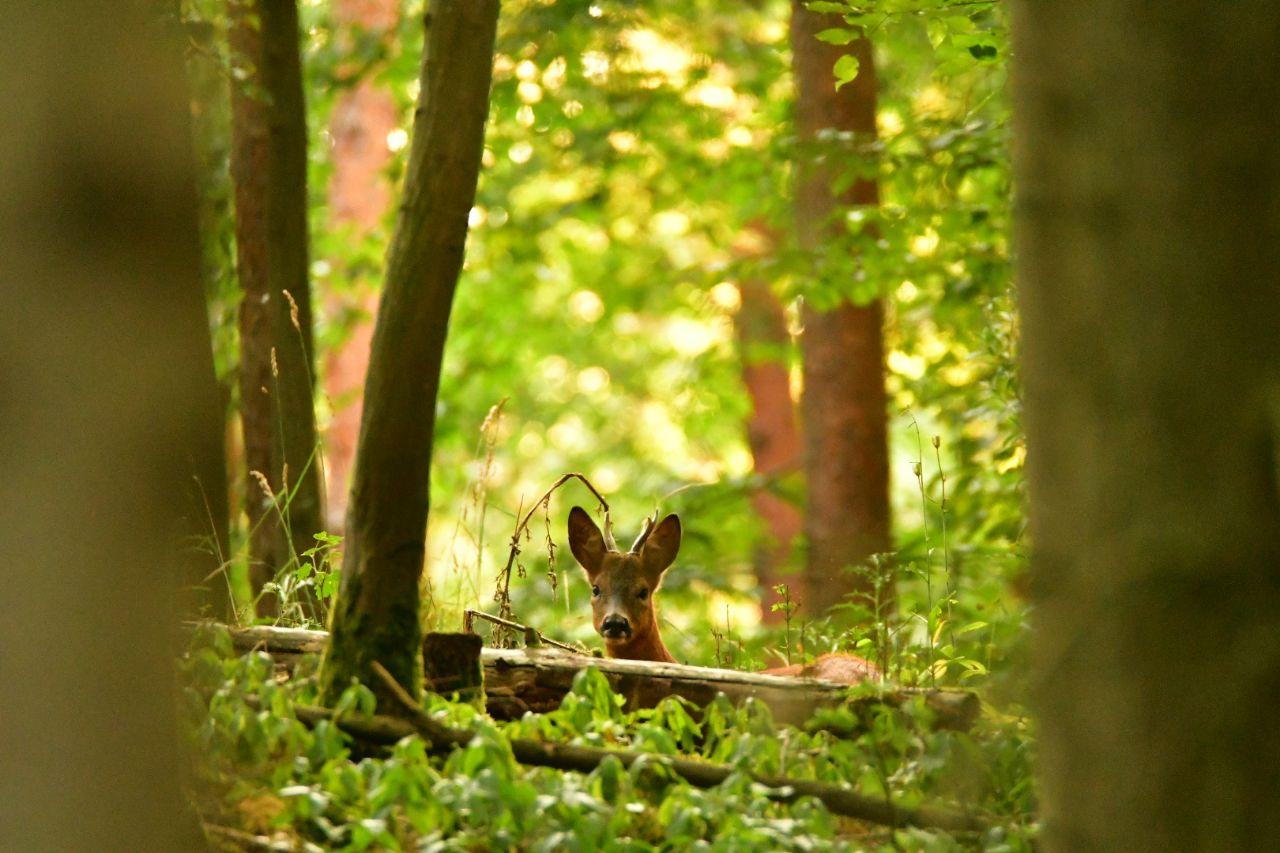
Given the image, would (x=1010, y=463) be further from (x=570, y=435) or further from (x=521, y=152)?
(x=570, y=435)

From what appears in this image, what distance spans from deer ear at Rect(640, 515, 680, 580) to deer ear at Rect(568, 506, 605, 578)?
0.23 metres

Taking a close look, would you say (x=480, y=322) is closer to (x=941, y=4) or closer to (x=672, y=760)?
(x=941, y=4)

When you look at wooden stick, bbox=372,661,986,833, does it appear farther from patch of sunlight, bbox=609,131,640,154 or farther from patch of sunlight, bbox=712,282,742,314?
patch of sunlight, bbox=712,282,742,314

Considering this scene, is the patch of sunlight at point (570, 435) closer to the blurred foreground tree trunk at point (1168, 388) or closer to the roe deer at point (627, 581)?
the roe deer at point (627, 581)

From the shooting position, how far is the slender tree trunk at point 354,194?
47.4 ft

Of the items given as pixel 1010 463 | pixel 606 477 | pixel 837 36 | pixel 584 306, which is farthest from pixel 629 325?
pixel 837 36

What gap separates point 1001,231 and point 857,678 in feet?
15.6

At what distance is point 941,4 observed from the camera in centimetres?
545

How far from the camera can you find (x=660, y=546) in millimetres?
7566

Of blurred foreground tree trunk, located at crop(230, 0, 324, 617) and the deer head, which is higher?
blurred foreground tree trunk, located at crop(230, 0, 324, 617)

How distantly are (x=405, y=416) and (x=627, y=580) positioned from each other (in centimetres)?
344

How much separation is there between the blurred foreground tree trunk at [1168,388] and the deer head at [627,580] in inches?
179

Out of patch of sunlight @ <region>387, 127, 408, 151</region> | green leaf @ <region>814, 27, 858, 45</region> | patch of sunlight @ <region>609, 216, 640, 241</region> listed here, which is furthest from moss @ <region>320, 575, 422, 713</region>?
patch of sunlight @ <region>609, 216, 640, 241</region>

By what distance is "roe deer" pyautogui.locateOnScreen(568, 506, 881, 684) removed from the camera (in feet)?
22.9
